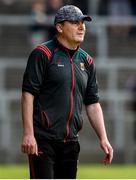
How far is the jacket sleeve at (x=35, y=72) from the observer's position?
32.3 feet

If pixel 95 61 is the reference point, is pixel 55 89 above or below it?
above

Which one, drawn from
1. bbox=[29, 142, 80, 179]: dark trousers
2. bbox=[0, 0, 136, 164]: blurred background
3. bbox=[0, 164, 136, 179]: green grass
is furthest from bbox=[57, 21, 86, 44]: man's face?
bbox=[0, 0, 136, 164]: blurred background

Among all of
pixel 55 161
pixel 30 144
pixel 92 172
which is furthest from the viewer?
pixel 92 172

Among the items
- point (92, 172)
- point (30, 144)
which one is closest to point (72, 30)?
point (30, 144)

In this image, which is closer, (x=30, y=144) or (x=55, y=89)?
(x=30, y=144)

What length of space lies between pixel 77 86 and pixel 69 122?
1.14ft

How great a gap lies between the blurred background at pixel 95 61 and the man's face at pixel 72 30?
11902 mm

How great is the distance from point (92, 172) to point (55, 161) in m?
9.79

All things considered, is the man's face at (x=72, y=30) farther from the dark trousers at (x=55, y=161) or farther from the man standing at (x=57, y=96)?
the dark trousers at (x=55, y=161)

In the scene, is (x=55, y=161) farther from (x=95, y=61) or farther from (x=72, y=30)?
(x=95, y=61)

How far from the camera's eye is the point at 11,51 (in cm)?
2500

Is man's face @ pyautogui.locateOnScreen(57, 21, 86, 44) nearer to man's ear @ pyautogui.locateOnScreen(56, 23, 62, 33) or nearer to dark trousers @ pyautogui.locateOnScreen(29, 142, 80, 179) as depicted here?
man's ear @ pyautogui.locateOnScreen(56, 23, 62, 33)

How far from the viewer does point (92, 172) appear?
19.8m

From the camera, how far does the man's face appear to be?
10.1m
